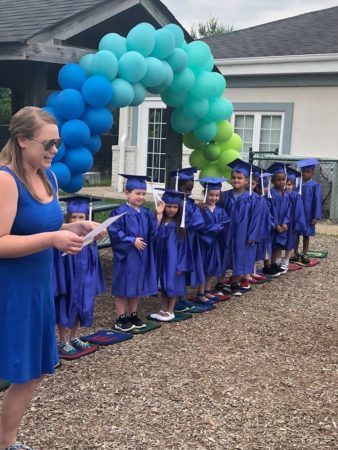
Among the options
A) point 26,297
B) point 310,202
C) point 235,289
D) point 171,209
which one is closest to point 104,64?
point 171,209

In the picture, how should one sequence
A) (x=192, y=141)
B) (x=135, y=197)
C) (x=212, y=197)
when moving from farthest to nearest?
1. (x=192, y=141)
2. (x=212, y=197)
3. (x=135, y=197)

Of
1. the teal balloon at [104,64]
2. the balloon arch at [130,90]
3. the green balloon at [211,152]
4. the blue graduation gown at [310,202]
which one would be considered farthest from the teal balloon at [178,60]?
the blue graduation gown at [310,202]

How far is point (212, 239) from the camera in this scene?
6020mm

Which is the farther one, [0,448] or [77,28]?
[77,28]

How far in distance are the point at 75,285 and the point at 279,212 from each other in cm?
392

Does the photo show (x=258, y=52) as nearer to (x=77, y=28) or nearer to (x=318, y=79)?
(x=318, y=79)

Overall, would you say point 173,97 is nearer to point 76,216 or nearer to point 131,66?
point 131,66

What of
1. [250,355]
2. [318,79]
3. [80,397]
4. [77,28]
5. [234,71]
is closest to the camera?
[80,397]

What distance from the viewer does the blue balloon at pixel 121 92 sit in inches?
224

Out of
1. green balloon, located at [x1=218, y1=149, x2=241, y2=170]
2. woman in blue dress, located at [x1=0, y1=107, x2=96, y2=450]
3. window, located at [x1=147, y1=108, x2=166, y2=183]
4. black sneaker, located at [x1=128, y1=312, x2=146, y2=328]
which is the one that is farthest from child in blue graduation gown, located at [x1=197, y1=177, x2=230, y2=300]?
window, located at [x1=147, y1=108, x2=166, y2=183]

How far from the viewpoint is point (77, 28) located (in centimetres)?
622

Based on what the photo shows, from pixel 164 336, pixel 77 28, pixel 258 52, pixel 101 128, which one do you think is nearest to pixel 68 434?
pixel 164 336

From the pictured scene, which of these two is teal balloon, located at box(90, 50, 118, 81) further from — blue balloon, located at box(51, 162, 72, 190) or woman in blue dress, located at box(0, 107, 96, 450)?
woman in blue dress, located at box(0, 107, 96, 450)

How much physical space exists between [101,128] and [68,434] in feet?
10.6
